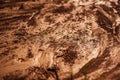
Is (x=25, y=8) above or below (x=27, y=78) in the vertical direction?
above

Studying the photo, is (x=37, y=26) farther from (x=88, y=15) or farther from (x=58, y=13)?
(x=88, y=15)

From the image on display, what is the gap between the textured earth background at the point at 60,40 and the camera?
2.32 metres

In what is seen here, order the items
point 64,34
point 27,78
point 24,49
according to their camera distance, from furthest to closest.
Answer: point 64,34, point 24,49, point 27,78

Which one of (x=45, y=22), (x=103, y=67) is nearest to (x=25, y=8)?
(x=45, y=22)

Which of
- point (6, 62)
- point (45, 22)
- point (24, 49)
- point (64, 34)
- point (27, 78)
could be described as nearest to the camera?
point (27, 78)

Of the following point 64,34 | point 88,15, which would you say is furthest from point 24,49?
point 88,15

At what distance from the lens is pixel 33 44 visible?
2.62m

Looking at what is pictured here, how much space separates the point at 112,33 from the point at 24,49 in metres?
1.35

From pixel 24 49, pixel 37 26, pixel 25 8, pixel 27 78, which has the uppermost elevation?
pixel 25 8

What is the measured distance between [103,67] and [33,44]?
103cm

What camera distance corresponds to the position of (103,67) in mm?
2361

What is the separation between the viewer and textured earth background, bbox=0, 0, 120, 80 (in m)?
2.32

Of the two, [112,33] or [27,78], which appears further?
[112,33]

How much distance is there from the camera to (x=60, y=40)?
2666 mm
